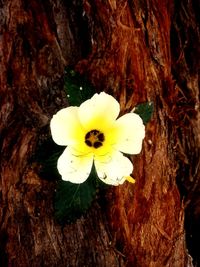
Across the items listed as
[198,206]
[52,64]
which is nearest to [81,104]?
[52,64]

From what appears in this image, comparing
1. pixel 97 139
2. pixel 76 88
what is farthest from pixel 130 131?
pixel 76 88

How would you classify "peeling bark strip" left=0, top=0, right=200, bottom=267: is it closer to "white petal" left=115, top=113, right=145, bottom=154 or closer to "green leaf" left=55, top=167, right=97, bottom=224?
"green leaf" left=55, top=167, right=97, bottom=224

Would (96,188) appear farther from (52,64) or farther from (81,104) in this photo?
(52,64)

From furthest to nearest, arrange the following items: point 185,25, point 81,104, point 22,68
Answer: point 185,25 → point 22,68 → point 81,104

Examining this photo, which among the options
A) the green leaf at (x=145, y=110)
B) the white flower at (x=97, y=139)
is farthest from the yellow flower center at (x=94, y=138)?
the green leaf at (x=145, y=110)

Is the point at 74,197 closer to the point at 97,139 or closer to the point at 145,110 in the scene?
the point at 97,139

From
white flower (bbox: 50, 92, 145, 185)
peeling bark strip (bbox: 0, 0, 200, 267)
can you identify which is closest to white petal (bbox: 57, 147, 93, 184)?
white flower (bbox: 50, 92, 145, 185)
